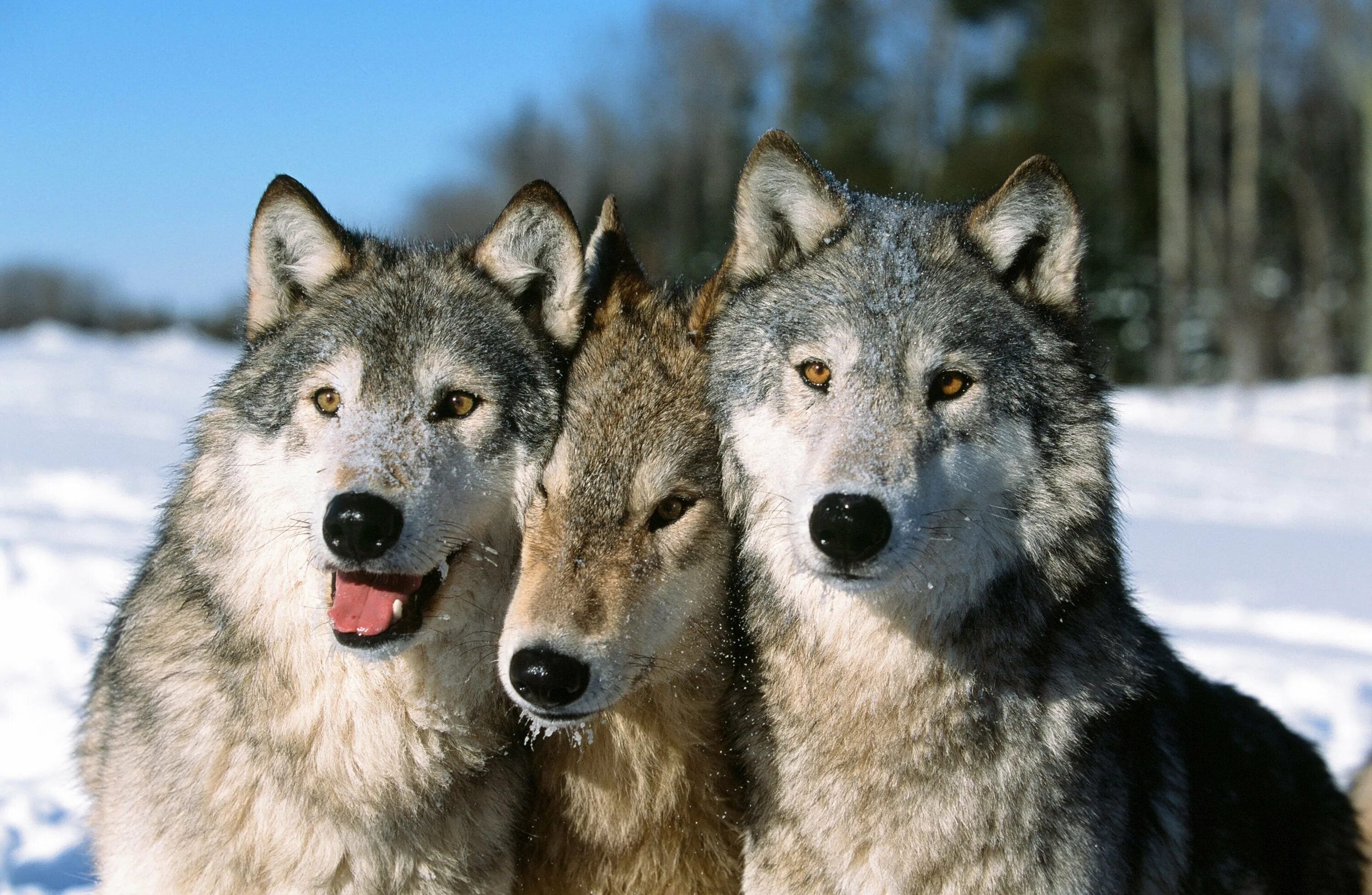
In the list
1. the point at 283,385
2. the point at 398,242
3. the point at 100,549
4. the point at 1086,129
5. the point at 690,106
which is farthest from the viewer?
the point at 690,106

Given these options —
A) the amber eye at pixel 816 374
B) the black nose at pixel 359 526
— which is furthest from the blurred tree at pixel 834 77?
the black nose at pixel 359 526

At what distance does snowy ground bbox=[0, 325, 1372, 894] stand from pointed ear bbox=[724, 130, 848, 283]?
4.83ft

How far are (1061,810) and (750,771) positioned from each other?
0.88 meters

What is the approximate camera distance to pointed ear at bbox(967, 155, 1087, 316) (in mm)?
3389

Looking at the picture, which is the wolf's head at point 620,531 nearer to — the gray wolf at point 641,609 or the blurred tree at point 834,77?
the gray wolf at point 641,609

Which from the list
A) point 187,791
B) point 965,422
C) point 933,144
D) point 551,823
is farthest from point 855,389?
point 933,144

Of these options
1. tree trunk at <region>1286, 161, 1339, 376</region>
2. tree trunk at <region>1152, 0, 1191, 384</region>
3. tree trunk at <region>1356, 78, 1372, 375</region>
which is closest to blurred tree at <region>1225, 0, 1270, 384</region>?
tree trunk at <region>1152, 0, 1191, 384</region>

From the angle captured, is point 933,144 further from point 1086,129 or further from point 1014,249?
point 1014,249

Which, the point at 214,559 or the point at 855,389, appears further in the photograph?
the point at 214,559

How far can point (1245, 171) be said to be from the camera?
89.9ft

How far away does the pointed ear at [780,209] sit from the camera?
11.8 feet

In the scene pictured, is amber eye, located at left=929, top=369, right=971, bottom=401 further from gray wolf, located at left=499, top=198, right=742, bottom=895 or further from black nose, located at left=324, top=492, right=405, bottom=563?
black nose, located at left=324, top=492, right=405, bottom=563

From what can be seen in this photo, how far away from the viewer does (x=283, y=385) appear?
339cm

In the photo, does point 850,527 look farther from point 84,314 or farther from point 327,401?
point 84,314
